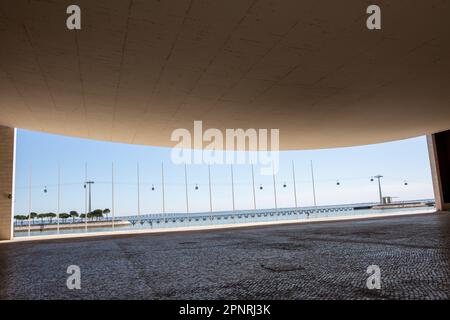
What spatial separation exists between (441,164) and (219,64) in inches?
706

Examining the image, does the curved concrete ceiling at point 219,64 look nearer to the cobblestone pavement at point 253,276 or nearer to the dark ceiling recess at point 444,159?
the cobblestone pavement at point 253,276

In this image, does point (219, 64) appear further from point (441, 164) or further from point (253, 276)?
point (441, 164)

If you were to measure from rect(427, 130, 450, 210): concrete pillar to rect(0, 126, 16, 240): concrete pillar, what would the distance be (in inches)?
833

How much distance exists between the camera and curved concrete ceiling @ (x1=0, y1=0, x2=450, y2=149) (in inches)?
207

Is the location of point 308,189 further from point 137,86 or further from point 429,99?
point 137,86

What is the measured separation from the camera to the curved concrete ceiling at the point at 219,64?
5.25 m

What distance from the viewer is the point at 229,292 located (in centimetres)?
268

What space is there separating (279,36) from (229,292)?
15.6 ft

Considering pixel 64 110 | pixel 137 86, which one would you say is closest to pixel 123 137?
pixel 64 110

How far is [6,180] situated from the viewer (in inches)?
513
